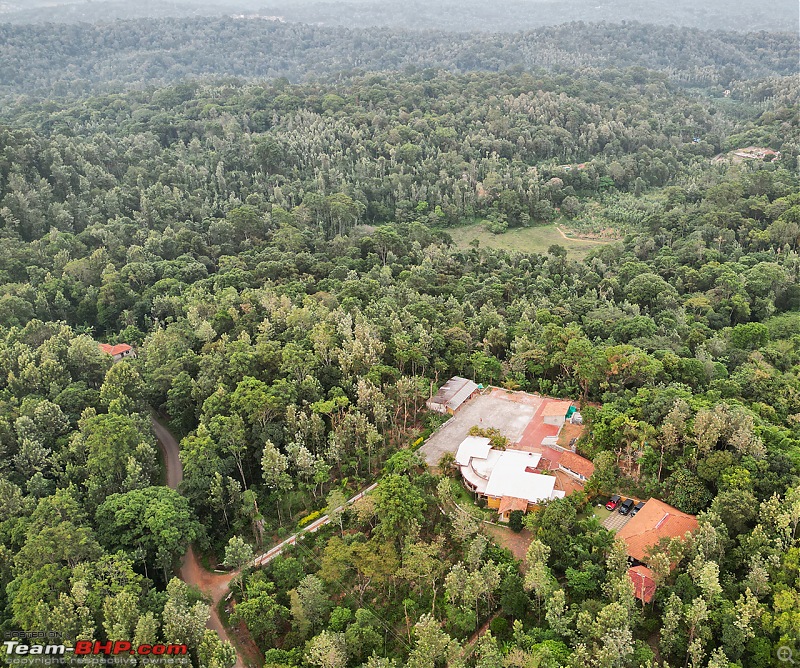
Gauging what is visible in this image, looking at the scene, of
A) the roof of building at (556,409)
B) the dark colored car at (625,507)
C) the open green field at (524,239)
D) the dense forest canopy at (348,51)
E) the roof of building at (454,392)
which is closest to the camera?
the dark colored car at (625,507)

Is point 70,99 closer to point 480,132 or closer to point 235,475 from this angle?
point 480,132

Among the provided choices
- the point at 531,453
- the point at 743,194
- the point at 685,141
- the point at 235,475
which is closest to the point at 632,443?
the point at 531,453

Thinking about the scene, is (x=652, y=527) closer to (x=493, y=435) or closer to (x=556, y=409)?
(x=493, y=435)

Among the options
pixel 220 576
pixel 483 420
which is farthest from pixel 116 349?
pixel 483 420

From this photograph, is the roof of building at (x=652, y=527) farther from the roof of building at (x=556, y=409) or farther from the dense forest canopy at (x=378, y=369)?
the roof of building at (x=556, y=409)

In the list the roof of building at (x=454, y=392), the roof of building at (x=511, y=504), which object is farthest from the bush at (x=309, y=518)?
the roof of building at (x=454, y=392)

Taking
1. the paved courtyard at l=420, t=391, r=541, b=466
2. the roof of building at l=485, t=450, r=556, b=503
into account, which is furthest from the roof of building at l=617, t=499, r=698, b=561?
the paved courtyard at l=420, t=391, r=541, b=466

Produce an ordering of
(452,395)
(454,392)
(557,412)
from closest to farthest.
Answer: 1. (557,412)
2. (452,395)
3. (454,392)
